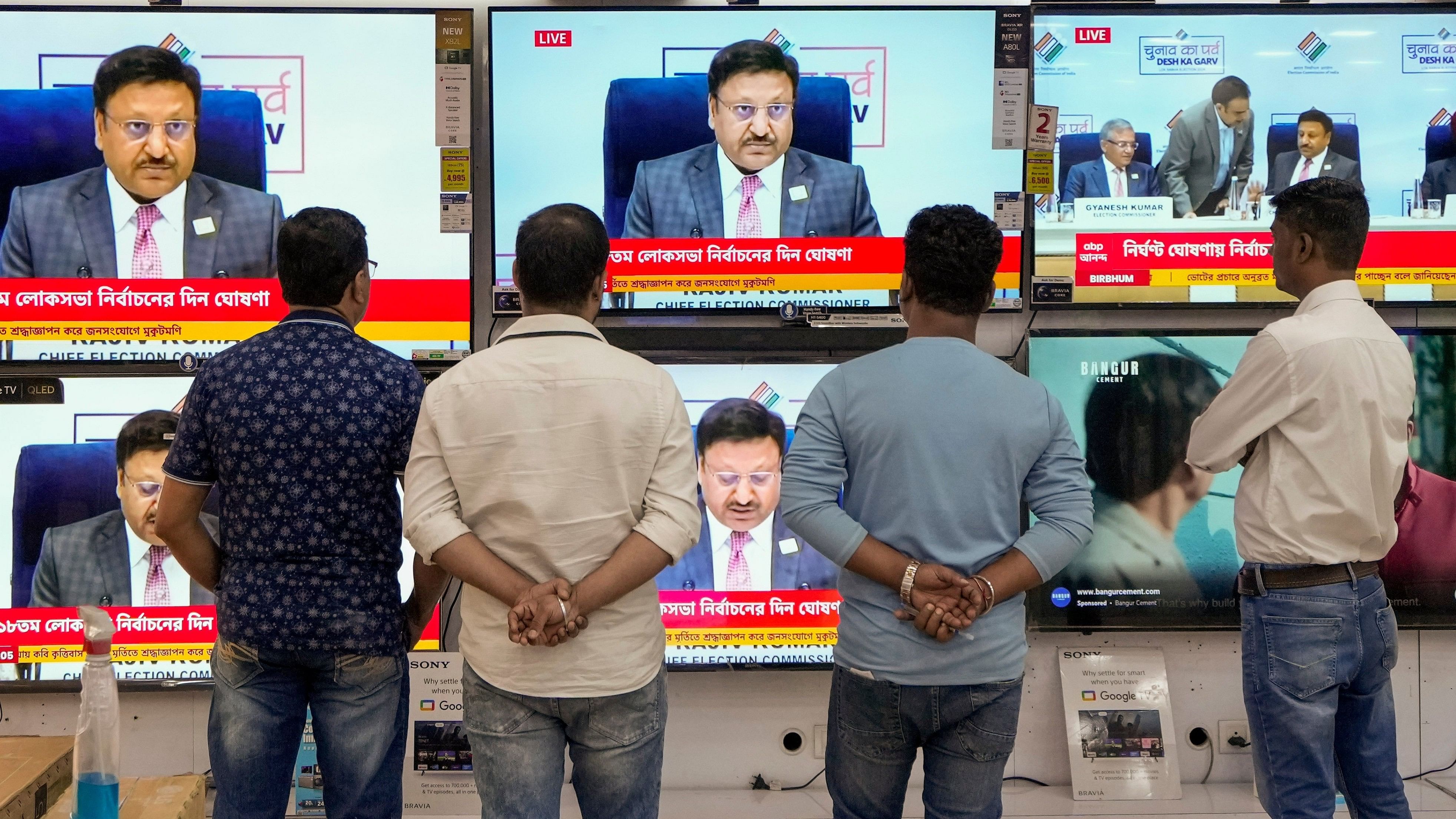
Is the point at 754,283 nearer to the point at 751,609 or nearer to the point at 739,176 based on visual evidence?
the point at 739,176

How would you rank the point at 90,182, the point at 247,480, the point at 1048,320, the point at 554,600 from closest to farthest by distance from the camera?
the point at 554,600, the point at 247,480, the point at 90,182, the point at 1048,320

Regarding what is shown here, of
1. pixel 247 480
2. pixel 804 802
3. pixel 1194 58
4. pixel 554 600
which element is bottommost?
pixel 804 802

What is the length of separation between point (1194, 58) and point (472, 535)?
256 centimetres

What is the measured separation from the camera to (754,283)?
3.12 meters

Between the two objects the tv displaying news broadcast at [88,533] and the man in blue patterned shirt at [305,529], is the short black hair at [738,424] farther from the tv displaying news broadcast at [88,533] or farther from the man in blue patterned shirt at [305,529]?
the man in blue patterned shirt at [305,529]

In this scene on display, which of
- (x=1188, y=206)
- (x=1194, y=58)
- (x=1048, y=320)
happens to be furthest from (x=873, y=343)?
(x=1194, y=58)

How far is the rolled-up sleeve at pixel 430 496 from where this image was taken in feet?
5.57

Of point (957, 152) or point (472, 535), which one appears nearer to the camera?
point (472, 535)

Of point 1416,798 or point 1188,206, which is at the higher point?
point 1188,206

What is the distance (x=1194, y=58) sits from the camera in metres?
3.15

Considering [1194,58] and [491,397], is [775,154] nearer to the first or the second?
[1194,58]

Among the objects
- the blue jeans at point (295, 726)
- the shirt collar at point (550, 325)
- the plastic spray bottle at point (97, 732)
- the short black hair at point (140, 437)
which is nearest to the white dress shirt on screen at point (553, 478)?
the shirt collar at point (550, 325)

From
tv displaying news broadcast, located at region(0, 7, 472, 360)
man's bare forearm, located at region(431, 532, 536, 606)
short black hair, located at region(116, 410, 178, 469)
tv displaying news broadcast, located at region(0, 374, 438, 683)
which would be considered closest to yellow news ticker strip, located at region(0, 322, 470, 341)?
tv displaying news broadcast, located at region(0, 7, 472, 360)

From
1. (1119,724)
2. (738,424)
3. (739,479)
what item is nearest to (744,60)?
(738,424)
